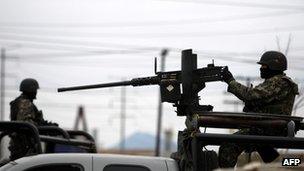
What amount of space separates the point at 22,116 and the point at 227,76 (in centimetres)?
449

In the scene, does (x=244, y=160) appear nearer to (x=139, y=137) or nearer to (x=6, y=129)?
(x=6, y=129)

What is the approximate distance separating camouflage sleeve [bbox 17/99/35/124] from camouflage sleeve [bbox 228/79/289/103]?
14.4 ft

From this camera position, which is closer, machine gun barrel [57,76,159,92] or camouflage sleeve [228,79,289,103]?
camouflage sleeve [228,79,289,103]

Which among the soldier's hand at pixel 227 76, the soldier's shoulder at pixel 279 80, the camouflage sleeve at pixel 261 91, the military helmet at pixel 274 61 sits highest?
the military helmet at pixel 274 61

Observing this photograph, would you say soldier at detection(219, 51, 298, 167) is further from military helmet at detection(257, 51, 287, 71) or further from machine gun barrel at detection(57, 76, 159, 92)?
machine gun barrel at detection(57, 76, 159, 92)

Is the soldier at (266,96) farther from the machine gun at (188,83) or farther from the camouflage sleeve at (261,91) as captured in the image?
the machine gun at (188,83)

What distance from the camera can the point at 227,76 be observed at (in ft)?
22.9

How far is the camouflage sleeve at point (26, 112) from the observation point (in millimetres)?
10586

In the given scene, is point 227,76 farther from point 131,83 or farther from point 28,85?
point 28,85

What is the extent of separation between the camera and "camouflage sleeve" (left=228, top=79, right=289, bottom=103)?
22.9ft

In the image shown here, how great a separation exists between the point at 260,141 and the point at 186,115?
93 centimetres

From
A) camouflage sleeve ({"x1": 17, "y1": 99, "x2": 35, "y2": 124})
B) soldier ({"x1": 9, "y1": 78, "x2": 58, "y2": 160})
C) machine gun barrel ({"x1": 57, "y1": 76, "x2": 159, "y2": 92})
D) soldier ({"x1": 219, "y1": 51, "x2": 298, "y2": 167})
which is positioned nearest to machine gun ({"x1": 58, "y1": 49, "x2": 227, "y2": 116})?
soldier ({"x1": 219, "y1": 51, "x2": 298, "y2": 167})

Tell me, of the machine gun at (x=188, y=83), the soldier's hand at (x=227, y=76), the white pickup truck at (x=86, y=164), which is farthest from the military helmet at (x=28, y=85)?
the soldier's hand at (x=227, y=76)

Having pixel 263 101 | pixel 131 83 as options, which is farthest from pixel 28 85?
pixel 263 101
